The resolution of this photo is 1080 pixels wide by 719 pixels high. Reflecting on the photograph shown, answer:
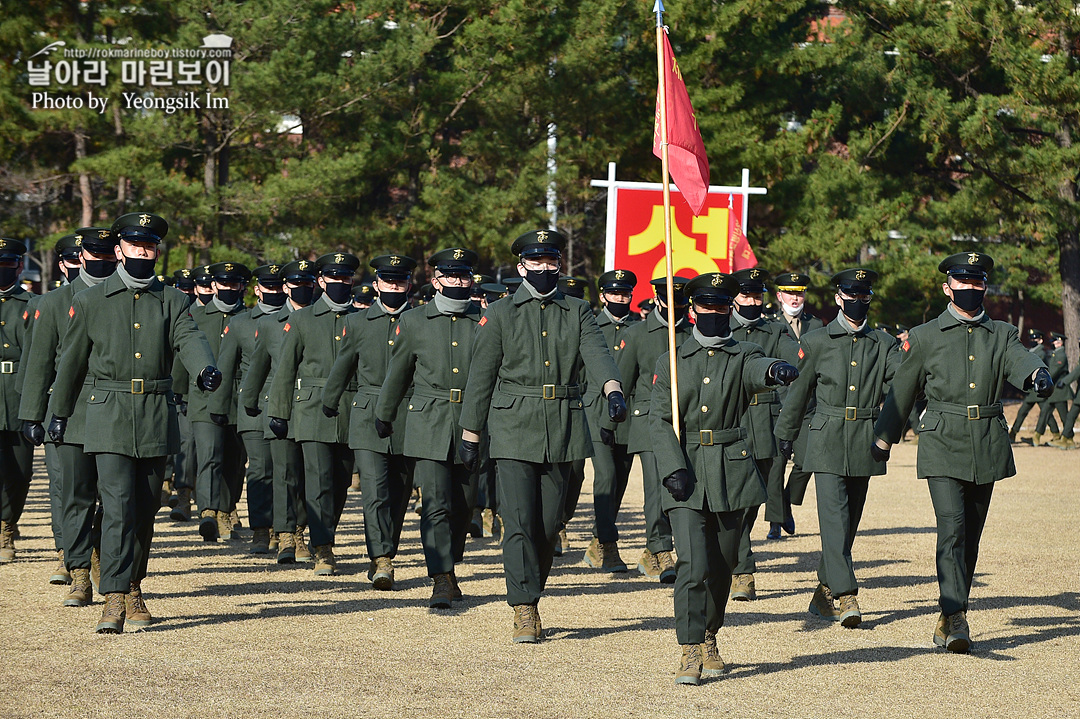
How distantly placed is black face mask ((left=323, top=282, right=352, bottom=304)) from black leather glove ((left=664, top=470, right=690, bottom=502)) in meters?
4.65

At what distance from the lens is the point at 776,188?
3008cm

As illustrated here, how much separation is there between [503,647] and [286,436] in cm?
360


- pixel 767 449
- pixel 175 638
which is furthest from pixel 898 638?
pixel 175 638

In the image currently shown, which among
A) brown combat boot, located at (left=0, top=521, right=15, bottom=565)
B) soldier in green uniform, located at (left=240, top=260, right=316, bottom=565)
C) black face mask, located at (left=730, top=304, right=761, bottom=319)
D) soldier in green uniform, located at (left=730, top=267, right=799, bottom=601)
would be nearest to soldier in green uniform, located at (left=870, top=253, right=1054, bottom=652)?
soldier in green uniform, located at (left=730, top=267, right=799, bottom=601)

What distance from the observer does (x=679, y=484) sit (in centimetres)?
723

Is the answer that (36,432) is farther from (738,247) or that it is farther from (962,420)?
(738,247)

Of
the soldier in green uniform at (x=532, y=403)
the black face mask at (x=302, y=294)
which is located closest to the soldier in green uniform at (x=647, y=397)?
the soldier in green uniform at (x=532, y=403)

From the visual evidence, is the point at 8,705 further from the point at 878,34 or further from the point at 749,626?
the point at 878,34

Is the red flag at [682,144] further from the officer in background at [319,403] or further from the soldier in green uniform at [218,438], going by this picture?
the soldier in green uniform at [218,438]

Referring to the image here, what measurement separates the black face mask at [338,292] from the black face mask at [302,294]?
434mm

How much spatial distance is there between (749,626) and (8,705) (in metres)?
4.37

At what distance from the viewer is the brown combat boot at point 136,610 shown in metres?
8.65

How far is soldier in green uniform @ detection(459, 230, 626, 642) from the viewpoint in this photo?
8.42 meters

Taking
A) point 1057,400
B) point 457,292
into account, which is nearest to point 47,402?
point 457,292
